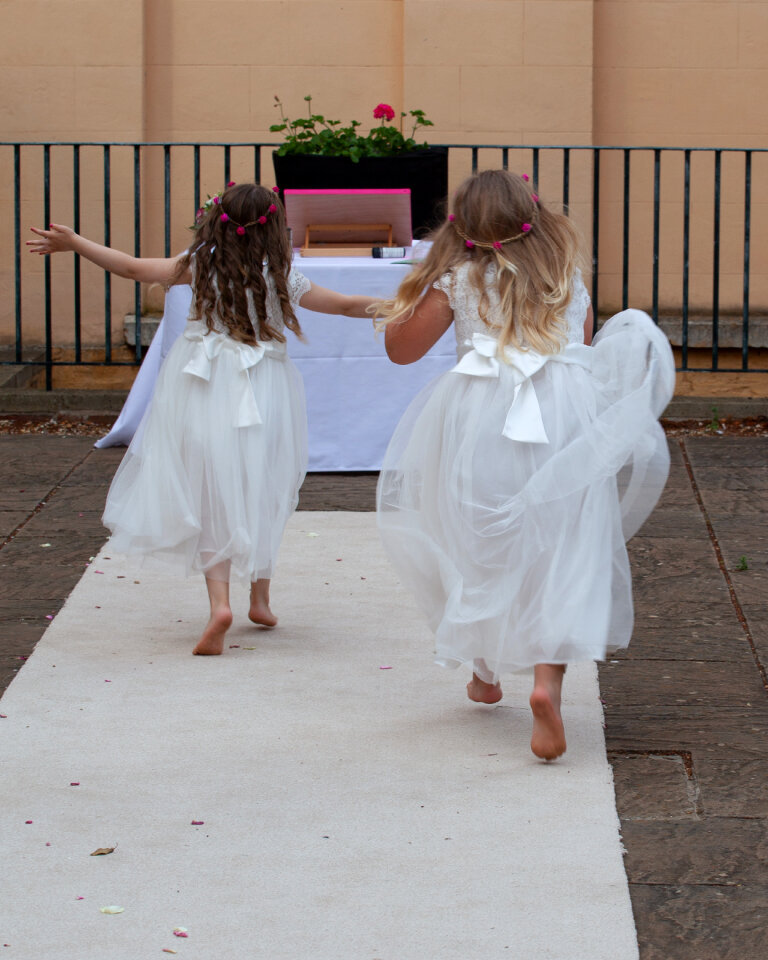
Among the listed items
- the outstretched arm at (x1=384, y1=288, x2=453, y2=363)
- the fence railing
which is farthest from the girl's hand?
the fence railing

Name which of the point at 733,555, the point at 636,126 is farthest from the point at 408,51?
the point at 733,555

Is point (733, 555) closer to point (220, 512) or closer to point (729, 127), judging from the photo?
point (220, 512)

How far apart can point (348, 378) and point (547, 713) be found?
3.46 metres

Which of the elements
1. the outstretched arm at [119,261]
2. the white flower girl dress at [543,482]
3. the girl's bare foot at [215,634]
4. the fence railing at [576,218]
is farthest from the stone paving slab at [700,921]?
the fence railing at [576,218]

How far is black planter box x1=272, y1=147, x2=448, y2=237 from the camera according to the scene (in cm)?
689

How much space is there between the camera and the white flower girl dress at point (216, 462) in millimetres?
4500

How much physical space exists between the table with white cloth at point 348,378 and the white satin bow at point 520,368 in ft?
9.82

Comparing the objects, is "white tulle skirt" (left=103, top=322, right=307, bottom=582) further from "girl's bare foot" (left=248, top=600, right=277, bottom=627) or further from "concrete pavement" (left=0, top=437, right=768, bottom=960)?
"concrete pavement" (left=0, top=437, right=768, bottom=960)

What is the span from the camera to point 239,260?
4469 millimetres

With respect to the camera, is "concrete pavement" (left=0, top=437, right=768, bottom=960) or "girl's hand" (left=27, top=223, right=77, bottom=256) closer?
"concrete pavement" (left=0, top=437, right=768, bottom=960)

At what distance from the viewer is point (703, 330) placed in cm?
925

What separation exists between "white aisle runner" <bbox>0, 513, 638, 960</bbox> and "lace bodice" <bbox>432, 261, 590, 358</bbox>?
3.51 ft

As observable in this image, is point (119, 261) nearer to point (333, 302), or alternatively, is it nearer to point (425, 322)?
point (333, 302)

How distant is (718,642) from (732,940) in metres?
1.89
